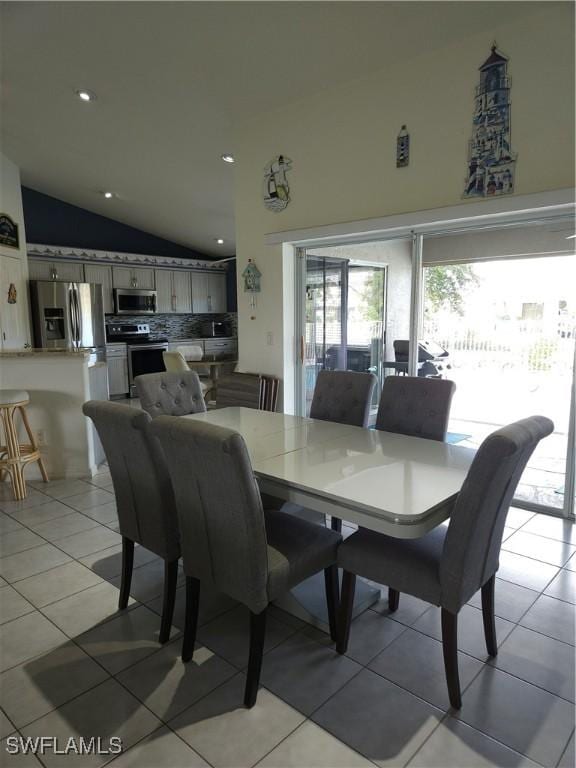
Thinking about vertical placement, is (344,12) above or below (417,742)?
above

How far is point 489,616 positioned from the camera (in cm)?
193

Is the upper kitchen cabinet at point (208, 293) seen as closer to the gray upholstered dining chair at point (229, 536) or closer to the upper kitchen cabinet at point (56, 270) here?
the upper kitchen cabinet at point (56, 270)

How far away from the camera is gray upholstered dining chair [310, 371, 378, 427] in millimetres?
2962

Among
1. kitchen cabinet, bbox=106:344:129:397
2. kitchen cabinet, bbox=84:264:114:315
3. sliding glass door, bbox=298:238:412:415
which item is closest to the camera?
sliding glass door, bbox=298:238:412:415

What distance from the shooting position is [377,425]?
2873mm

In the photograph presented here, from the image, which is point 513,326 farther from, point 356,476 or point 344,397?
point 356,476

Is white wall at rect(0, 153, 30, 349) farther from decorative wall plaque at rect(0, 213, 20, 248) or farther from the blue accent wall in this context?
the blue accent wall

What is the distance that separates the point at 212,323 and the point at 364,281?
5.22 metres

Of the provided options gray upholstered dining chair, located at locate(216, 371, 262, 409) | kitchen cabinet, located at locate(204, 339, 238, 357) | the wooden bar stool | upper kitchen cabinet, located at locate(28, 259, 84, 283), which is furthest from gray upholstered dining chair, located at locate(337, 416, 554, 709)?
kitchen cabinet, located at locate(204, 339, 238, 357)

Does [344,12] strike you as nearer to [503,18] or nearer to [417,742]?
[503,18]

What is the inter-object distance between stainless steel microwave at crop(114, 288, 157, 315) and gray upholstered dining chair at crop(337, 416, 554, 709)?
669 cm

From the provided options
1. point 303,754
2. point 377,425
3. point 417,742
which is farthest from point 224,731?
point 377,425

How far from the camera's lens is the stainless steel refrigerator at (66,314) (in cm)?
639

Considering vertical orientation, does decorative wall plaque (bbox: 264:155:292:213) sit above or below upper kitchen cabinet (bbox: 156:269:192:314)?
above
